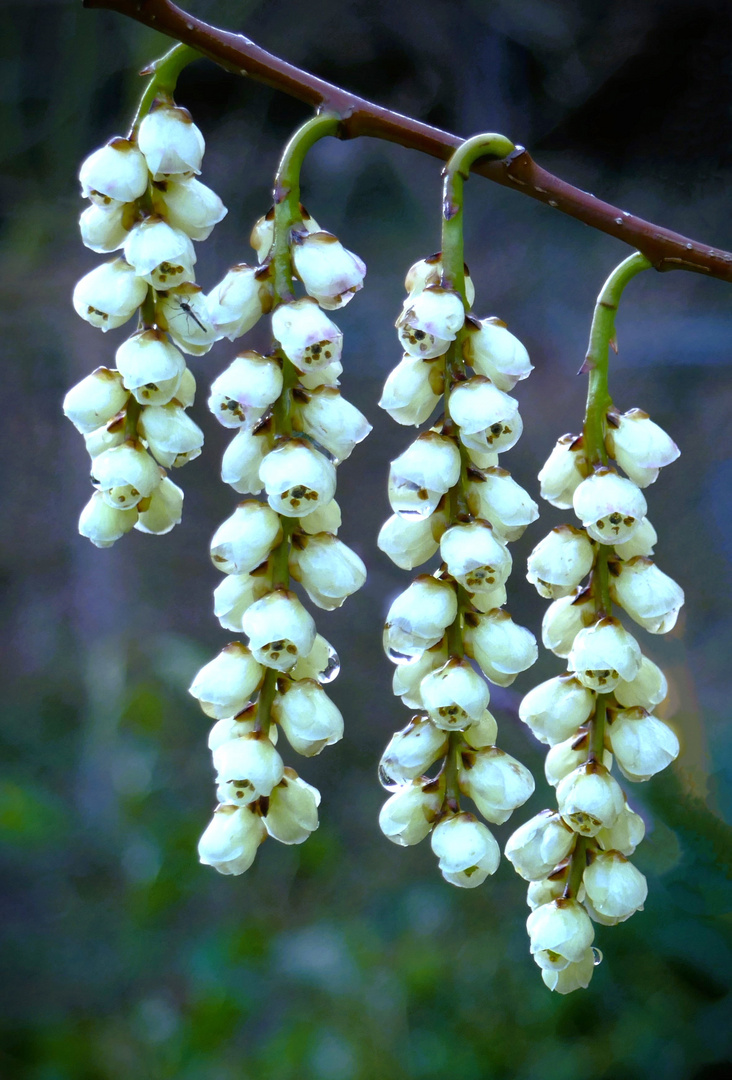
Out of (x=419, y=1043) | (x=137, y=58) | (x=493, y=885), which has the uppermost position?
(x=137, y=58)

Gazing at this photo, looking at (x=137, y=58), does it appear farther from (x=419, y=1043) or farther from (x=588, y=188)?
(x=419, y=1043)

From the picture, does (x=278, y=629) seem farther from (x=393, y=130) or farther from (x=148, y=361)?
(x=393, y=130)

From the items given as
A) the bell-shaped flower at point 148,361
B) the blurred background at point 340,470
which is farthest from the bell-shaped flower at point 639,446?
the blurred background at point 340,470

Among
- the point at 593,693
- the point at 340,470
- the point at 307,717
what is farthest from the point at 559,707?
the point at 340,470

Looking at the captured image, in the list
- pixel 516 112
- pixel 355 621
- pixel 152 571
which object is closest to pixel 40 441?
pixel 152 571

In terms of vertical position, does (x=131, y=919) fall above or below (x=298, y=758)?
below

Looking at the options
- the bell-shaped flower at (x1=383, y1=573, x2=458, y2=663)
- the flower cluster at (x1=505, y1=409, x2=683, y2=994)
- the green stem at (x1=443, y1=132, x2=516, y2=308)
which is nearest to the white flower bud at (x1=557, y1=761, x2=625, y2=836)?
the flower cluster at (x1=505, y1=409, x2=683, y2=994)
